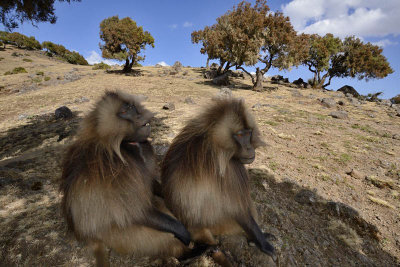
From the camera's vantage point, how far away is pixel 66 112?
8.67m

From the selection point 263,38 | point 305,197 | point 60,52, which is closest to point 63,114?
point 305,197

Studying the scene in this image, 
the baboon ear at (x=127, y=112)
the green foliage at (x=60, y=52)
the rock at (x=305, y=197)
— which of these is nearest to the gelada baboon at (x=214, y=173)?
the baboon ear at (x=127, y=112)

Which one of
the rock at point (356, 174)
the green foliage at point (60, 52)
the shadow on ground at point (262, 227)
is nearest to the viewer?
the shadow on ground at point (262, 227)

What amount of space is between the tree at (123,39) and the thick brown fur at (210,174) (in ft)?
73.5

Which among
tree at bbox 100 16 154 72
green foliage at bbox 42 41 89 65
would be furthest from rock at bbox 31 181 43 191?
green foliage at bbox 42 41 89 65

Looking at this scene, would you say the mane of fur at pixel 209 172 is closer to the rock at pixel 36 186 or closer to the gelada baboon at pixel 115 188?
the gelada baboon at pixel 115 188

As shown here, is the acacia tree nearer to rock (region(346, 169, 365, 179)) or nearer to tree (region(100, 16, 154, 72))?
tree (region(100, 16, 154, 72))

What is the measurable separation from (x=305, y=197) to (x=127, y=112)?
129 inches

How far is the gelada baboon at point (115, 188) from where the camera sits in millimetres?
1735

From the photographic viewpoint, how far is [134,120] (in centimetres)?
209

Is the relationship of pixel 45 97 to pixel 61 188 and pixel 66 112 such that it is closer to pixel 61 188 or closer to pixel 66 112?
pixel 66 112

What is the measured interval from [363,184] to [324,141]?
2.20 m

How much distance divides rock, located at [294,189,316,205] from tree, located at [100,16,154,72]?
870 inches

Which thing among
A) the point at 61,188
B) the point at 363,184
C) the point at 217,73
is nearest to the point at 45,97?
the point at 61,188
